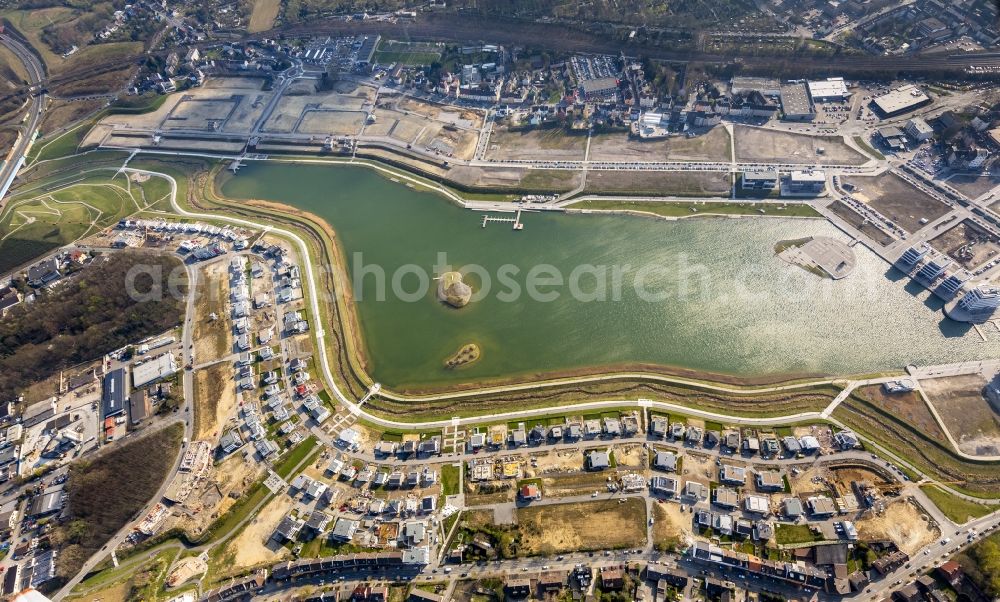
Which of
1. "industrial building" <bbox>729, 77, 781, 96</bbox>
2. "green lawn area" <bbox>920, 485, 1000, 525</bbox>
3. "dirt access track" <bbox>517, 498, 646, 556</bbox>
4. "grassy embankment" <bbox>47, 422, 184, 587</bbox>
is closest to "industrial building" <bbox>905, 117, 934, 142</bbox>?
"industrial building" <bbox>729, 77, 781, 96</bbox>

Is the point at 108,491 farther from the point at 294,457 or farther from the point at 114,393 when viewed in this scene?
the point at 294,457

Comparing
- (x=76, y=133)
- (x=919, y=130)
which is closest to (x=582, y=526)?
(x=919, y=130)

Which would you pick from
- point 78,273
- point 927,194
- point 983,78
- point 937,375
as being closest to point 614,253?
point 937,375

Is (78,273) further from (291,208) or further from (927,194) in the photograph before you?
(927,194)

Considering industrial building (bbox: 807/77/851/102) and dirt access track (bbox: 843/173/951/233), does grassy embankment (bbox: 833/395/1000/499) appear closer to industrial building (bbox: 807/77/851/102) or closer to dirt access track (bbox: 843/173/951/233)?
dirt access track (bbox: 843/173/951/233)

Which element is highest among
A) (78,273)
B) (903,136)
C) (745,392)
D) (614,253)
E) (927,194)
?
(903,136)

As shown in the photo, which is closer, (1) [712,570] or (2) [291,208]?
(1) [712,570]
